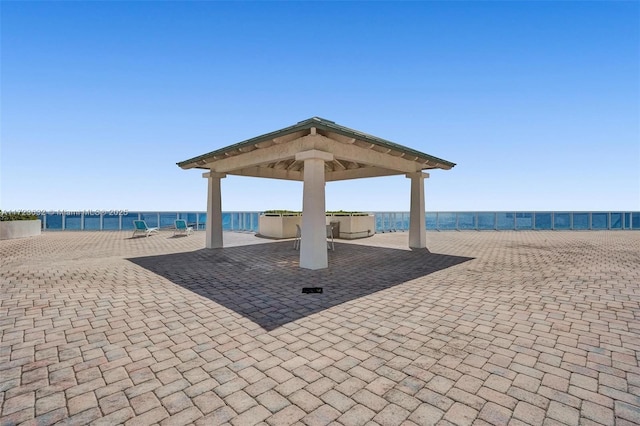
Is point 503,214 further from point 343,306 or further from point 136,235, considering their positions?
point 136,235

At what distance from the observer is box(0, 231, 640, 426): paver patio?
1979 mm

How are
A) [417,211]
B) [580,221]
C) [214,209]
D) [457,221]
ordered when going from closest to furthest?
[214,209]
[417,211]
[457,221]
[580,221]

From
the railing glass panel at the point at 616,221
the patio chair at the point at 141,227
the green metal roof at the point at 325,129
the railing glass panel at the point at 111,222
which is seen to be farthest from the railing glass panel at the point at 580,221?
the railing glass panel at the point at 111,222

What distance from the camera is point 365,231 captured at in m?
15.2

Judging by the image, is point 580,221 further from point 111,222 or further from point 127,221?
point 111,222

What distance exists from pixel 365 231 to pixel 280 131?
9.78 metres

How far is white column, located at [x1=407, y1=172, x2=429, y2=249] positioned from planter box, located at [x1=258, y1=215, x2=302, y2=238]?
584cm

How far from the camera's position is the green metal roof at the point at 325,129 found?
597 centimetres

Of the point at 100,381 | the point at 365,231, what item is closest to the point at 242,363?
the point at 100,381

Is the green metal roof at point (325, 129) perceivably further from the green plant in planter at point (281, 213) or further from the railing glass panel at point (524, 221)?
the railing glass panel at point (524, 221)

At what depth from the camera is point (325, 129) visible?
599 cm

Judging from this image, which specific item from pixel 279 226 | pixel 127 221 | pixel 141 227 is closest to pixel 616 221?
pixel 279 226

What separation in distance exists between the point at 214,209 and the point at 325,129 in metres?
6.78

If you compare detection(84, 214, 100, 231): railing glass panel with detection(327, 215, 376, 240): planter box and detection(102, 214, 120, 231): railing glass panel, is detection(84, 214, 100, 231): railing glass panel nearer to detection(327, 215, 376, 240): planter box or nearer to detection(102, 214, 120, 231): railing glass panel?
detection(102, 214, 120, 231): railing glass panel
